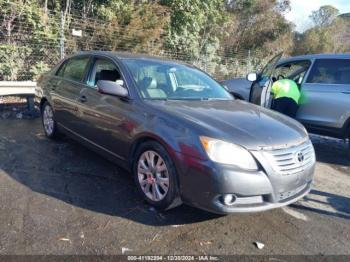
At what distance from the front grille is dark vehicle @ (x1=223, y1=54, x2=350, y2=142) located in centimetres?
280

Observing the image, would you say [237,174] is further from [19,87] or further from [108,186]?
[19,87]

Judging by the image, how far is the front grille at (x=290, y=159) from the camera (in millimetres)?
3301

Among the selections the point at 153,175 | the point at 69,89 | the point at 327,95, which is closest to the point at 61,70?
the point at 69,89

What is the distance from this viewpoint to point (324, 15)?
36469 mm

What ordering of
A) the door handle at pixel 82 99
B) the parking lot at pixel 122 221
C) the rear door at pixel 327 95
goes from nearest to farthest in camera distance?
the parking lot at pixel 122 221 → the door handle at pixel 82 99 → the rear door at pixel 327 95

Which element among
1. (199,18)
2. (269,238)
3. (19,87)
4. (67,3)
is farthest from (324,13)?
(269,238)

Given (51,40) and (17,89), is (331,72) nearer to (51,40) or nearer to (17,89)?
(17,89)

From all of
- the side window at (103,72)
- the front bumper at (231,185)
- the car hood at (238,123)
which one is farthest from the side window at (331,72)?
the side window at (103,72)

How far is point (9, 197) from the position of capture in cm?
387

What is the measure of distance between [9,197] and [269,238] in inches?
107

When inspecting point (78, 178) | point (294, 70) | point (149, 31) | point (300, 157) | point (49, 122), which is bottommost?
point (78, 178)

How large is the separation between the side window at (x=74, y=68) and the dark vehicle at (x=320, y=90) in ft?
9.86

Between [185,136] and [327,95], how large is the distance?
3.89 m

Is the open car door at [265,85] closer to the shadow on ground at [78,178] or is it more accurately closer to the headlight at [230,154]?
the shadow on ground at [78,178]
